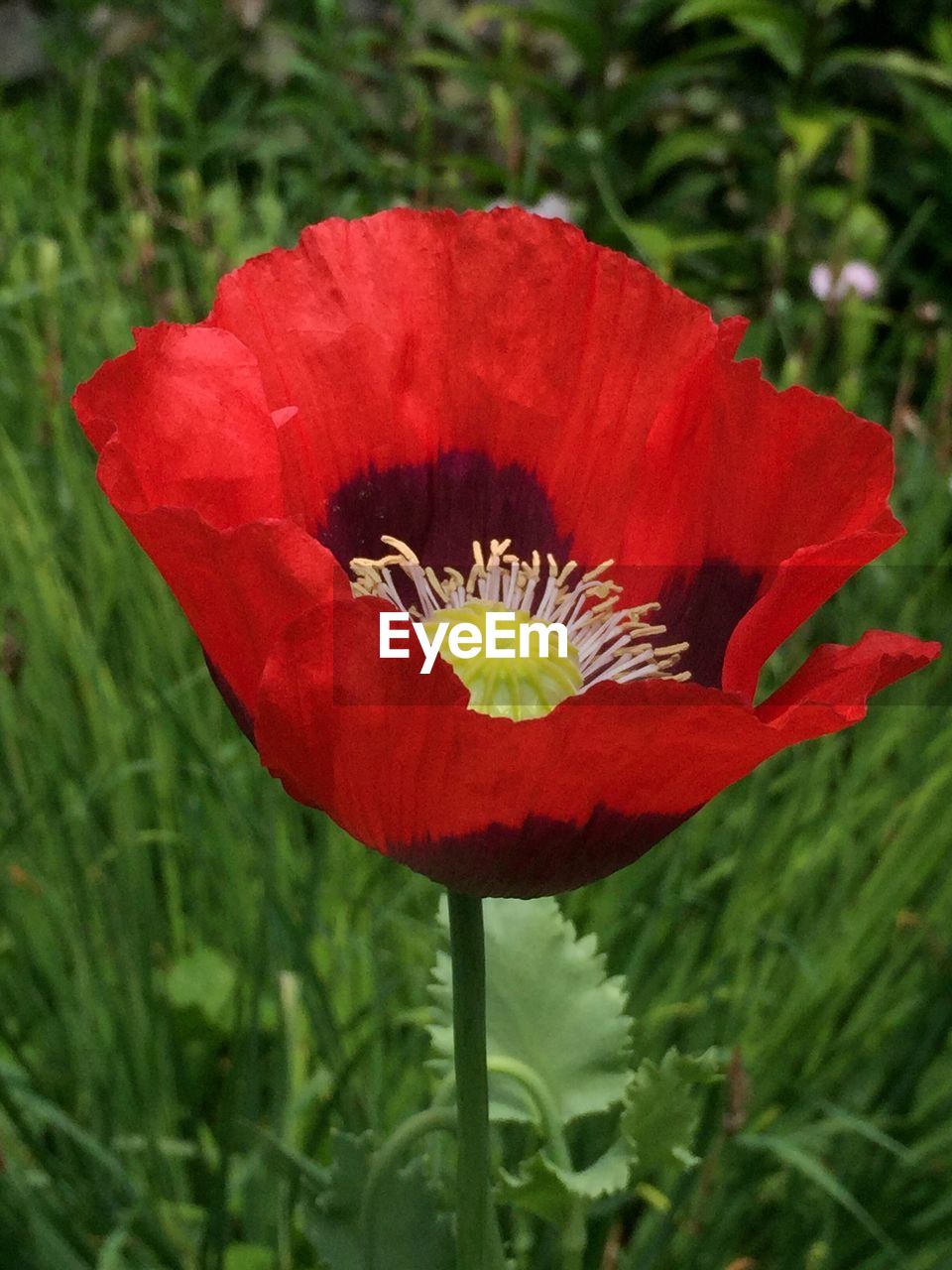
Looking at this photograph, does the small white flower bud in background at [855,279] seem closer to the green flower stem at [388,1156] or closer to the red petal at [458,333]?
the red petal at [458,333]

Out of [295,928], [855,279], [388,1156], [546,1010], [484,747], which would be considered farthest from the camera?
[855,279]

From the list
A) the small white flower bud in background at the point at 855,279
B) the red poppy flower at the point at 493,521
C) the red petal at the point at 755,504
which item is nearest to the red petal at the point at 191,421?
the red poppy flower at the point at 493,521

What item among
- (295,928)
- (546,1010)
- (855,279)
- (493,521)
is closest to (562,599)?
(493,521)

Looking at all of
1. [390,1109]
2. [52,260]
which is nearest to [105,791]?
[390,1109]

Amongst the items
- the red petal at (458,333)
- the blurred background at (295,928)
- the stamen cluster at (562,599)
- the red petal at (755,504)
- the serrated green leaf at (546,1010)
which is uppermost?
the red petal at (458,333)

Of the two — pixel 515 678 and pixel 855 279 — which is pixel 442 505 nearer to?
pixel 515 678
